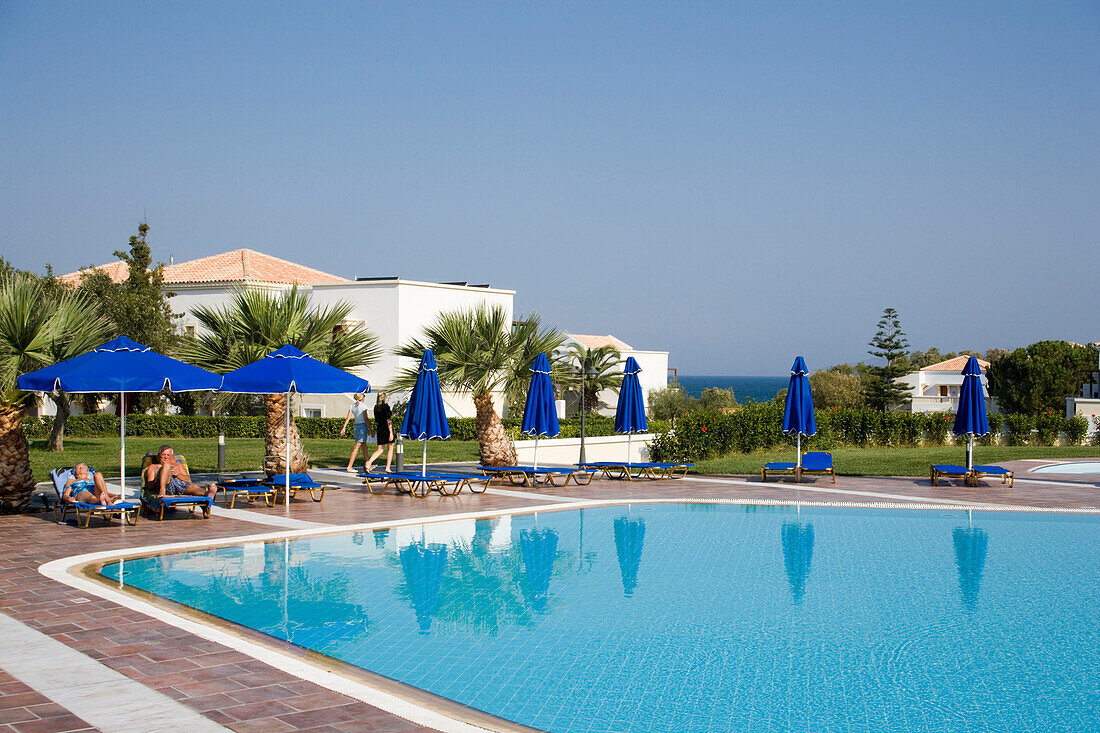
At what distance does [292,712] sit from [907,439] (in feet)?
82.1

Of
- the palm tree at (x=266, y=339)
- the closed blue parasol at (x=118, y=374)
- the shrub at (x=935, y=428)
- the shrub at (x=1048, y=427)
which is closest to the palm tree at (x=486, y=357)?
the palm tree at (x=266, y=339)

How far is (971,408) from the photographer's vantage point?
17547mm

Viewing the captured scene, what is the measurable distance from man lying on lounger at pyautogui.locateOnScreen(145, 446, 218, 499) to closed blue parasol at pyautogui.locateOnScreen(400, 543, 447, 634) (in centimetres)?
364

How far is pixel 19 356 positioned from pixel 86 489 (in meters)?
2.14

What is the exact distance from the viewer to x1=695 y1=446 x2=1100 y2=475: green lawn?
20641mm

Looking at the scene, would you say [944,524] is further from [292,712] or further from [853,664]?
[292,712]

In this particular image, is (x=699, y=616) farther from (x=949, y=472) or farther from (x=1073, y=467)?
(x=1073, y=467)

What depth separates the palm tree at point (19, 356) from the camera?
502 inches

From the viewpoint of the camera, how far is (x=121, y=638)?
691 cm

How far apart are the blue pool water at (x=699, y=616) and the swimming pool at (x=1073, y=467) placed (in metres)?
8.23

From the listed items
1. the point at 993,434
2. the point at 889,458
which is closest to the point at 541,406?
the point at 889,458

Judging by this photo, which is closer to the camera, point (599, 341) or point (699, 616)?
point (699, 616)

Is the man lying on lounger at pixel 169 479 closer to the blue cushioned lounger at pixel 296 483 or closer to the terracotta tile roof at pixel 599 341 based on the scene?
the blue cushioned lounger at pixel 296 483

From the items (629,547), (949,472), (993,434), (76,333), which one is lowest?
(629,547)
